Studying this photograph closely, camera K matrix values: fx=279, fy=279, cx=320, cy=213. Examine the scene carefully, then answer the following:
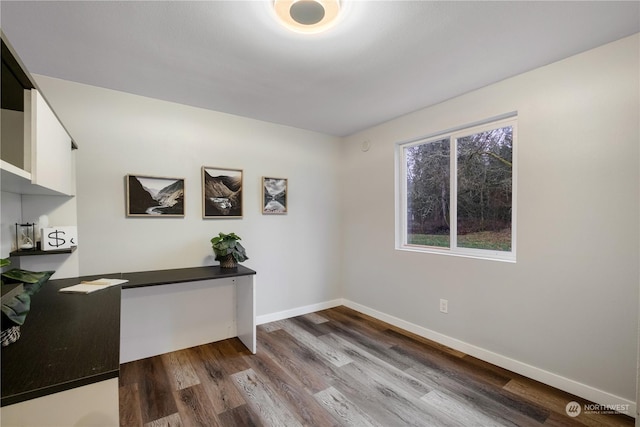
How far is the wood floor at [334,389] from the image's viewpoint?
1.79 m

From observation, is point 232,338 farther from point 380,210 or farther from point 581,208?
point 581,208

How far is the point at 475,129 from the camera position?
263 cm

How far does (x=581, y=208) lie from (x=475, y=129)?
3.53ft

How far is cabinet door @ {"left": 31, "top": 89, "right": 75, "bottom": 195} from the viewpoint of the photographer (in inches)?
51.3

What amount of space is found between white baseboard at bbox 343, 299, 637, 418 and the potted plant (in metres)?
1.93

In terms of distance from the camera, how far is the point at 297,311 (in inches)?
142

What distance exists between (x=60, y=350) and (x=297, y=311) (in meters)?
2.79

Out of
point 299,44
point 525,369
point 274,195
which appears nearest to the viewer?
point 299,44

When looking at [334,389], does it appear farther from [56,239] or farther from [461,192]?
[56,239]

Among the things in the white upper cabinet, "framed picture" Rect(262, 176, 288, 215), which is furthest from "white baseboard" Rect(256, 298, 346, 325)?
the white upper cabinet

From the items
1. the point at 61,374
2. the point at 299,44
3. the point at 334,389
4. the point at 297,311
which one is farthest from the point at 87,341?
the point at 297,311

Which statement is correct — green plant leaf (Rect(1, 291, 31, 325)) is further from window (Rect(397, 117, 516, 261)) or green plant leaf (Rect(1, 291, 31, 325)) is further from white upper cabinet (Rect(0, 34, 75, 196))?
window (Rect(397, 117, 516, 261))

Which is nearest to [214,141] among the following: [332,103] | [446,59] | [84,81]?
[84,81]

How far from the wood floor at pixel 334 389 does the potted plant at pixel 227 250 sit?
33.0 inches
